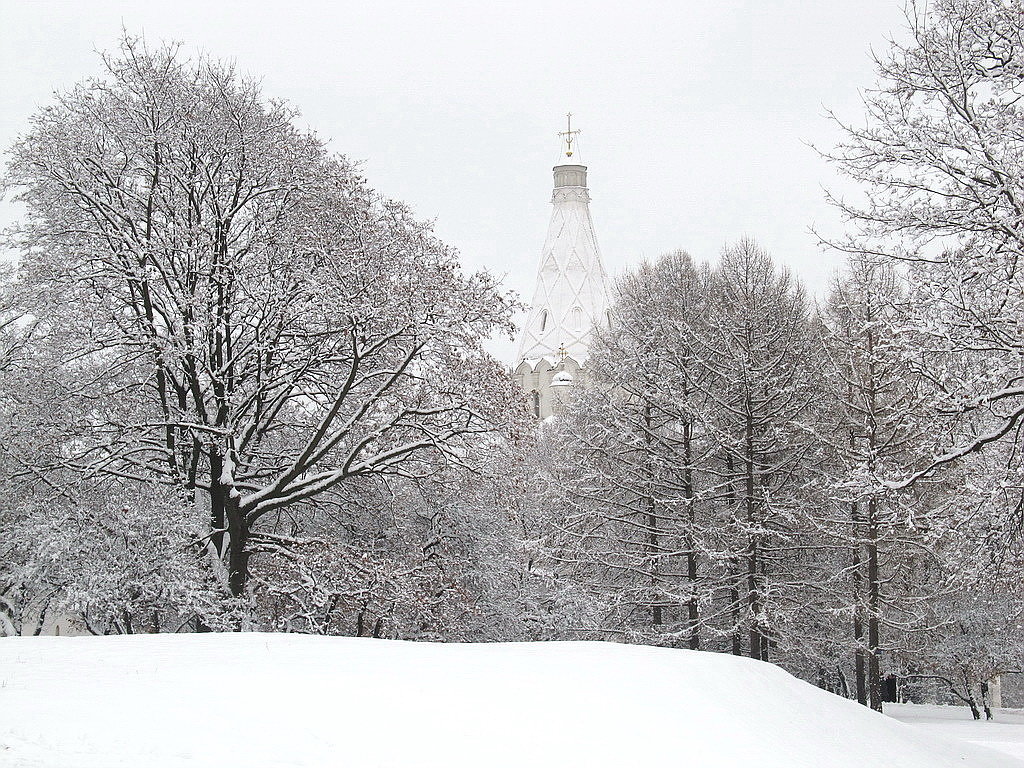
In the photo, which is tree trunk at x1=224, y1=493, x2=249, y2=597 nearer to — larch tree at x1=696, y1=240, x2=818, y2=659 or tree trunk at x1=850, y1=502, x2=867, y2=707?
larch tree at x1=696, y1=240, x2=818, y2=659

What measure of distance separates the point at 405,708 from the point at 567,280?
231ft

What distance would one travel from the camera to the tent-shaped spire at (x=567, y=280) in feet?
253

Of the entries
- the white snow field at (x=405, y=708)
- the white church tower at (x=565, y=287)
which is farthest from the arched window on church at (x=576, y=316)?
the white snow field at (x=405, y=708)

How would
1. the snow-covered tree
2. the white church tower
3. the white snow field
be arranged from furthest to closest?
the white church tower
the snow-covered tree
the white snow field

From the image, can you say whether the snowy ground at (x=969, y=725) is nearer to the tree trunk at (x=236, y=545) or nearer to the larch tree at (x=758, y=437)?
the larch tree at (x=758, y=437)

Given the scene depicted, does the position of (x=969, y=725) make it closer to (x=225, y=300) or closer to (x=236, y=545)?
(x=236, y=545)

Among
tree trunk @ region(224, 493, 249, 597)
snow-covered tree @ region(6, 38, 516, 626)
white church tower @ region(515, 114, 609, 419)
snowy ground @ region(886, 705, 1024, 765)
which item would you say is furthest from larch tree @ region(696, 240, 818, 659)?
white church tower @ region(515, 114, 609, 419)

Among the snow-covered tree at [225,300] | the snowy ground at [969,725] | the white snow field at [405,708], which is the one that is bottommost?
the snowy ground at [969,725]

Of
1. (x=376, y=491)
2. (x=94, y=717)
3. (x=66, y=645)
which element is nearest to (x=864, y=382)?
(x=376, y=491)

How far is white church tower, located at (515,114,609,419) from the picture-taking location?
7662 cm

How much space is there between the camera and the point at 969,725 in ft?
84.8

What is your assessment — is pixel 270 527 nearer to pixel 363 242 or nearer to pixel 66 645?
pixel 363 242

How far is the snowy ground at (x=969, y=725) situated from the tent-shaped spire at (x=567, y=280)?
45.4 meters

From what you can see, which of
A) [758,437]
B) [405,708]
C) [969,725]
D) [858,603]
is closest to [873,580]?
[858,603]
